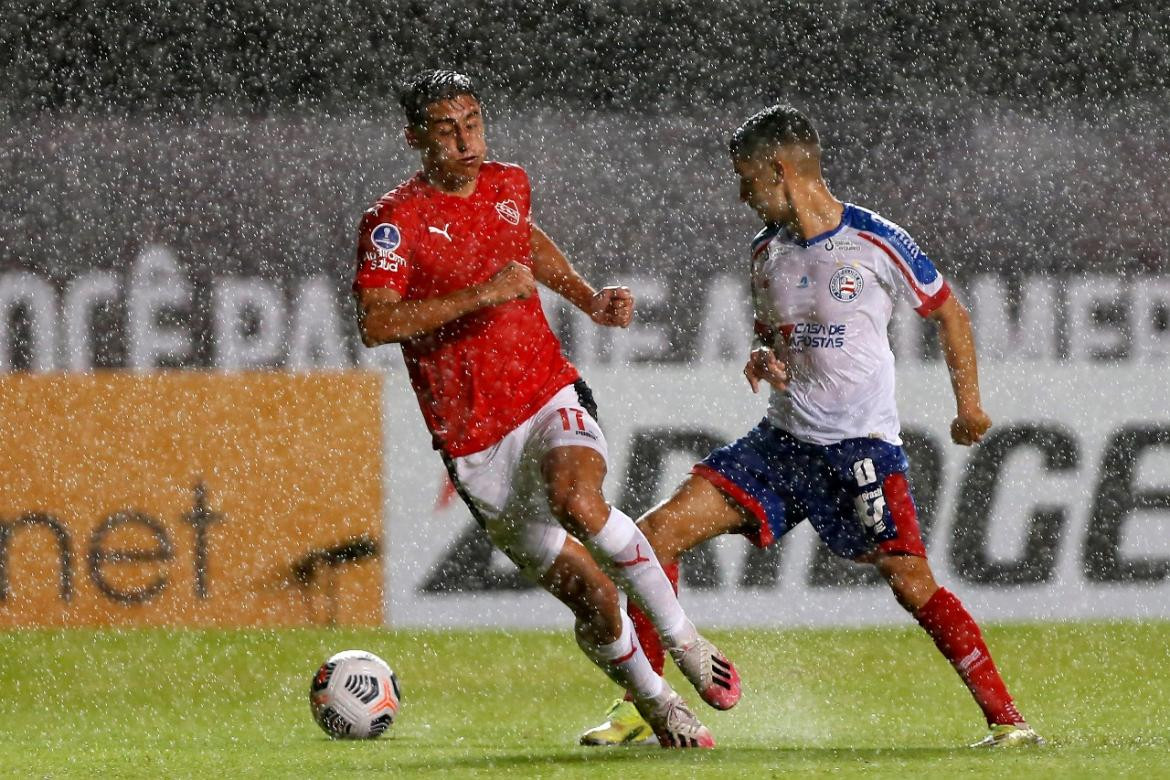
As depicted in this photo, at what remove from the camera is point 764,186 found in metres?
4.86

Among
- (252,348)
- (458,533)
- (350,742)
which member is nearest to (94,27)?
(252,348)

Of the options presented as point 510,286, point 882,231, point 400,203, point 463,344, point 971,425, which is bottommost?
point 971,425

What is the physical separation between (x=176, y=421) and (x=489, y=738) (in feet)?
9.72

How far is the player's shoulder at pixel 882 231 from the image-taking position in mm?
4883

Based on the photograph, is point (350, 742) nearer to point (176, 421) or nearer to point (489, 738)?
point (489, 738)

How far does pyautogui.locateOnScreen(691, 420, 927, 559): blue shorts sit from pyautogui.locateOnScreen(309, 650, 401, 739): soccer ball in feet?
3.73

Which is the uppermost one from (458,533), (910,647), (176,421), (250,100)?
(250,100)

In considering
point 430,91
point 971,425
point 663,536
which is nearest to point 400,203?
point 430,91

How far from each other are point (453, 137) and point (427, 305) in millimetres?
461

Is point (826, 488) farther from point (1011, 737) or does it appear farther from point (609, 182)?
point (609, 182)

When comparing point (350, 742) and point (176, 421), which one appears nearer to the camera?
point (350, 742)

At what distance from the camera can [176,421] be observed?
808 cm

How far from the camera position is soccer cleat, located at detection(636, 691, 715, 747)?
464 centimetres

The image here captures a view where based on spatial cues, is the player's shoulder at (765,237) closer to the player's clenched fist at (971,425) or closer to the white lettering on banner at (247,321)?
the player's clenched fist at (971,425)
